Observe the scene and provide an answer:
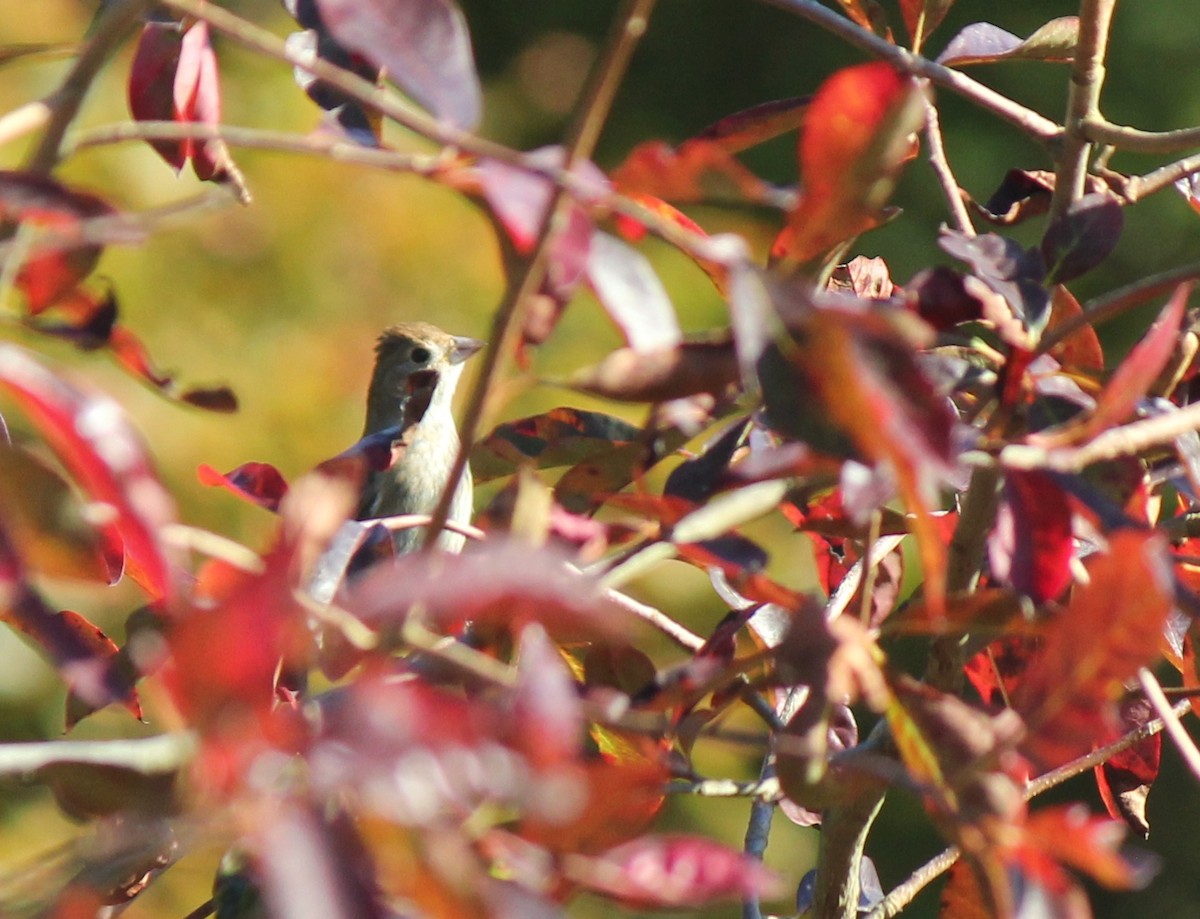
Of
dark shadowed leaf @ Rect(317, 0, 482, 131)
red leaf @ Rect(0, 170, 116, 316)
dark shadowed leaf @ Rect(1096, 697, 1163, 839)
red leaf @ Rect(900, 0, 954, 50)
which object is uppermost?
dark shadowed leaf @ Rect(317, 0, 482, 131)

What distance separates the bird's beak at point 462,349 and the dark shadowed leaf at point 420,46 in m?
2.26

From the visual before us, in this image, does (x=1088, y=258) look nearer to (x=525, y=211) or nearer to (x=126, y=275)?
(x=525, y=211)

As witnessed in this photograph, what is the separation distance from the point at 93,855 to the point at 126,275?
319 cm

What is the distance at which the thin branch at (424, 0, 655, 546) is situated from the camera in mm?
432

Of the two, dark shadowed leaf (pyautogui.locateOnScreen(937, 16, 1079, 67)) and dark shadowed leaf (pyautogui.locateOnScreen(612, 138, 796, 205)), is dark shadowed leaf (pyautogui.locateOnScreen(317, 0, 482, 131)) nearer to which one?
dark shadowed leaf (pyautogui.locateOnScreen(612, 138, 796, 205))

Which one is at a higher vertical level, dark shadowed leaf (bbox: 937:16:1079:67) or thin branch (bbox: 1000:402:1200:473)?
dark shadowed leaf (bbox: 937:16:1079:67)

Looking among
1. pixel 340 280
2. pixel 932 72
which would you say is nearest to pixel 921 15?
pixel 932 72

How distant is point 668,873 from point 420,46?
286 mm

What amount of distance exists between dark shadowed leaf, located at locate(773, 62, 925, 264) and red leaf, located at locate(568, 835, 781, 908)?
0.66 feet

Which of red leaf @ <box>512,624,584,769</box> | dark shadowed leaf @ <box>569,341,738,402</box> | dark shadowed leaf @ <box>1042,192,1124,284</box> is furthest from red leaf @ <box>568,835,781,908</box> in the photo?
dark shadowed leaf @ <box>1042,192,1124,284</box>

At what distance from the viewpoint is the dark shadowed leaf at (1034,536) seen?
0.56 m

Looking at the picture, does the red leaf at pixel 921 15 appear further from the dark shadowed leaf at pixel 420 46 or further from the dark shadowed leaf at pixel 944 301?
the dark shadowed leaf at pixel 420 46

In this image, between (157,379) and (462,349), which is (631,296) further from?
(462,349)

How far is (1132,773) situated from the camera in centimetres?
87
